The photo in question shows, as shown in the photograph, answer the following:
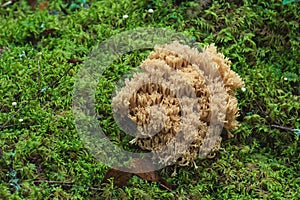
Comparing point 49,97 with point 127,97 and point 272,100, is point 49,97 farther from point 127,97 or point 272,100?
point 272,100

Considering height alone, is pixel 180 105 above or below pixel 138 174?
above

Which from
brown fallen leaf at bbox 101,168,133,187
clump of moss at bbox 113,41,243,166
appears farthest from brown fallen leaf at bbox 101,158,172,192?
clump of moss at bbox 113,41,243,166

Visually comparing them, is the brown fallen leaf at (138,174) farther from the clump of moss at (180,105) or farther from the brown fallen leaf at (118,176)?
the clump of moss at (180,105)

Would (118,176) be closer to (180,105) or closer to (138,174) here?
(138,174)

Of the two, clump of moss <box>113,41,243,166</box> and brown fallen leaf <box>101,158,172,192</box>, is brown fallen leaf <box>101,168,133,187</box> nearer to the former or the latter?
brown fallen leaf <box>101,158,172,192</box>

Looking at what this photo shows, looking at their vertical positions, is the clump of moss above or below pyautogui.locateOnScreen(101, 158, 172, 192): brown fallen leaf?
above

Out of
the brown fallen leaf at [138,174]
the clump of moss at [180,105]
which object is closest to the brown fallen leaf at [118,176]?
the brown fallen leaf at [138,174]

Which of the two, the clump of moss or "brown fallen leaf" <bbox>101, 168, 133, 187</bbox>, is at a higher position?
the clump of moss

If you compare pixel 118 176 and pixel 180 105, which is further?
pixel 180 105

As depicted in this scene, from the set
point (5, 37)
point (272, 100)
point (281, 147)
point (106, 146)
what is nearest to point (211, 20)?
point (272, 100)

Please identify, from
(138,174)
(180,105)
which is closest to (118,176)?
(138,174)

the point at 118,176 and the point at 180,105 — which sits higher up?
the point at 180,105
